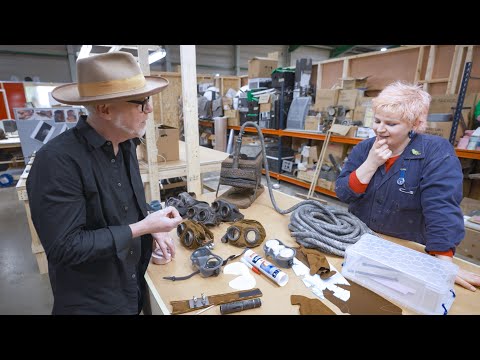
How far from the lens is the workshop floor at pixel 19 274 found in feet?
6.89

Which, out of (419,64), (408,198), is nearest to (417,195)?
(408,198)

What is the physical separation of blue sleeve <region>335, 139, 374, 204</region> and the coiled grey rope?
0.38ft

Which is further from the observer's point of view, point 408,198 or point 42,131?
point 42,131

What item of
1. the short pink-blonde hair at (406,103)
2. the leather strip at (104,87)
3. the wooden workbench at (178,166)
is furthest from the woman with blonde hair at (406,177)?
the wooden workbench at (178,166)

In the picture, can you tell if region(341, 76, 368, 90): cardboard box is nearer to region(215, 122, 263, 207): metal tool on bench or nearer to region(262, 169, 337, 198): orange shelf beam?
region(262, 169, 337, 198): orange shelf beam

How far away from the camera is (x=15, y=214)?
12.2 feet

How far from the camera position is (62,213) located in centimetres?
82

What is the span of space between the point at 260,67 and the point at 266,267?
498cm

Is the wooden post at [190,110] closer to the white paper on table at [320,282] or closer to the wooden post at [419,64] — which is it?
the white paper on table at [320,282]

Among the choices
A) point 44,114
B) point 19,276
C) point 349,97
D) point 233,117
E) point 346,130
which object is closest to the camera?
point 19,276

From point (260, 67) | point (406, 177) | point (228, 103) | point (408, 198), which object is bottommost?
point (408, 198)

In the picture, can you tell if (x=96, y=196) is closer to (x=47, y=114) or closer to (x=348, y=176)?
(x=348, y=176)
